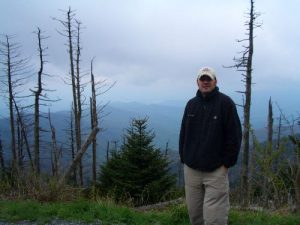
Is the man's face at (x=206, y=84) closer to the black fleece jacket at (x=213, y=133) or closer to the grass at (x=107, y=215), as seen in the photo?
the black fleece jacket at (x=213, y=133)

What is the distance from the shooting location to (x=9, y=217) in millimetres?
6848

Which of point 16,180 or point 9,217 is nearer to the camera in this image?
point 9,217

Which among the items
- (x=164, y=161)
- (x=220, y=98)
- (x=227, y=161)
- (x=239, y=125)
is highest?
(x=220, y=98)

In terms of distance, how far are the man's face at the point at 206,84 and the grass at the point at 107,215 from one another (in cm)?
236

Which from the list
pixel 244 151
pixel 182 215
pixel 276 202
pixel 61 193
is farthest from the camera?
pixel 244 151

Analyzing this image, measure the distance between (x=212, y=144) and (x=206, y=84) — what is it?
0.67 metres

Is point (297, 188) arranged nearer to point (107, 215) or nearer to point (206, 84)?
point (206, 84)

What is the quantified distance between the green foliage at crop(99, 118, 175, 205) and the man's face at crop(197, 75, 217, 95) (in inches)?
532

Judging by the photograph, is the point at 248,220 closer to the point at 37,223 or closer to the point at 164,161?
the point at 37,223

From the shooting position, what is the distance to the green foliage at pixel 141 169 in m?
18.5

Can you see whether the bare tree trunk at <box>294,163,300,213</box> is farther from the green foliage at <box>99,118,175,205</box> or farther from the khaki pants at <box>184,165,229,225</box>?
the green foliage at <box>99,118,175,205</box>

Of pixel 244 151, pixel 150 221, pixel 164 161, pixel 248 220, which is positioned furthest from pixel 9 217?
pixel 244 151

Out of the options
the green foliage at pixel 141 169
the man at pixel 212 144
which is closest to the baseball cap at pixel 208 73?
the man at pixel 212 144

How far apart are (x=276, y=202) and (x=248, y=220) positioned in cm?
166
